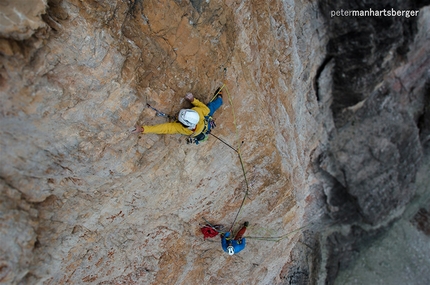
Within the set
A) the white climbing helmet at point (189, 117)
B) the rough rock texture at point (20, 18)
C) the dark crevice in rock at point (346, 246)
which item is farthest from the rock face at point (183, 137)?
the dark crevice in rock at point (346, 246)

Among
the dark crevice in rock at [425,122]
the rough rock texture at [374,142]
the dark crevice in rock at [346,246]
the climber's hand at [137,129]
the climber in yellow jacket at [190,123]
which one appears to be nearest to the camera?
the climber's hand at [137,129]

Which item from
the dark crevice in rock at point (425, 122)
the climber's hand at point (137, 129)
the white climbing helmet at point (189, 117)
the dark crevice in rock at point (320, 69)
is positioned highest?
the dark crevice in rock at point (320, 69)

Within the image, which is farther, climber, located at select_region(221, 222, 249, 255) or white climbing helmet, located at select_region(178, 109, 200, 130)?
climber, located at select_region(221, 222, 249, 255)

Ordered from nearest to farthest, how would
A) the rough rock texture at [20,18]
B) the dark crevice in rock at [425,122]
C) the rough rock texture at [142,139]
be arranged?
the rough rock texture at [20,18]
the rough rock texture at [142,139]
the dark crevice in rock at [425,122]

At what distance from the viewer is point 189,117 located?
4.66 m

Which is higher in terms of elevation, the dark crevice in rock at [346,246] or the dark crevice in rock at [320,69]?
the dark crevice in rock at [320,69]

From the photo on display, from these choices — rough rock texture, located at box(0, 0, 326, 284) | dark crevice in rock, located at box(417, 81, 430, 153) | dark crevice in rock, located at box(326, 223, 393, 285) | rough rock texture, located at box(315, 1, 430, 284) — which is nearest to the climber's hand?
rough rock texture, located at box(0, 0, 326, 284)

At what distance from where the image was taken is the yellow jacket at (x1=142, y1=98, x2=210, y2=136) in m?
4.65

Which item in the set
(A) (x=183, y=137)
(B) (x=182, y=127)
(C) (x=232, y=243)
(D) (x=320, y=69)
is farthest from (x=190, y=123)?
(D) (x=320, y=69)

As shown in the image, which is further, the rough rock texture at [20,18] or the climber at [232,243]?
the climber at [232,243]

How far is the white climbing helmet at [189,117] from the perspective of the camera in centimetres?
466

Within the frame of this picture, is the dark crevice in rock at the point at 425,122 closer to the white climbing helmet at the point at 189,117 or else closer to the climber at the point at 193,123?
the climber at the point at 193,123

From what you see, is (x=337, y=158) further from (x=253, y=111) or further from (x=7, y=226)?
(x=7, y=226)

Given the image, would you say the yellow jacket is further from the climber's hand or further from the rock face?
the rock face
